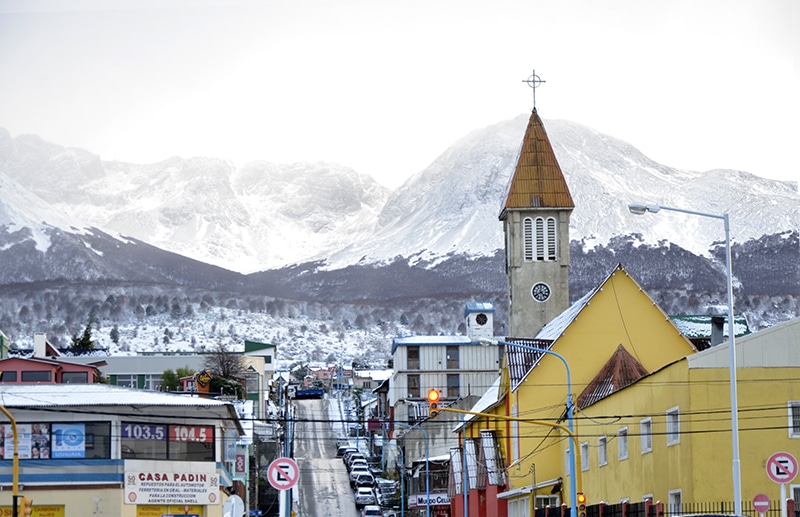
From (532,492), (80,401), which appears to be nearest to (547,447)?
(532,492)

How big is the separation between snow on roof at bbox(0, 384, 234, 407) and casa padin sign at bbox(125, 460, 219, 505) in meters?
2.60

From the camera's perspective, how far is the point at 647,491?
51656 millimetres

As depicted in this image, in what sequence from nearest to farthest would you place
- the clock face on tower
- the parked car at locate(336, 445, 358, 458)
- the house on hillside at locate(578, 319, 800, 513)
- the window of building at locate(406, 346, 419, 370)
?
the house on hillside at locate(578, 319, 800, 513) → the clock face on tower → the parked car at locate(336, 445, 358, 458) → the window of building at locate(406, 346, 419, 370)

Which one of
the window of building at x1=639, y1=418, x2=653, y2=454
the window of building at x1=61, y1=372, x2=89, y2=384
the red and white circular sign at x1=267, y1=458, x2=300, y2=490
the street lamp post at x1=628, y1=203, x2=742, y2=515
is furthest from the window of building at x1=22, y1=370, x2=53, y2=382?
the street lamp post at x1=628, y1=203, x2=742, y2=515

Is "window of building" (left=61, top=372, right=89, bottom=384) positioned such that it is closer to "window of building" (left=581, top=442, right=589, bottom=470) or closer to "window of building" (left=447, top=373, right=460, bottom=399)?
"window of building" (left=447, top=373, right=460, bottom=399)

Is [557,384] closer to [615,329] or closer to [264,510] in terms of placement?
[615,329]

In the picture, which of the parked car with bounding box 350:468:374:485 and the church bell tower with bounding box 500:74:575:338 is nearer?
the church bell tower with bounding box 500:74:575:338

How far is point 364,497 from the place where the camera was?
10812 cm

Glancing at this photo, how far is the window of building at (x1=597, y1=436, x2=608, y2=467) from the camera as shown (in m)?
59.2

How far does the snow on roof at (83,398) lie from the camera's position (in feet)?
191

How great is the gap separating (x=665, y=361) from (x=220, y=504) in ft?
77.6

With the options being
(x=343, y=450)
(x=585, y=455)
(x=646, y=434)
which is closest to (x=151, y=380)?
(x=343, y=450)

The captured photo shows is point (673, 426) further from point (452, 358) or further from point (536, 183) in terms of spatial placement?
point (452, 358)

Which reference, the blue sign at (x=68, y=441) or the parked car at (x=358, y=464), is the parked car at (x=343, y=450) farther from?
the blue sign at (x=68, y=441)
